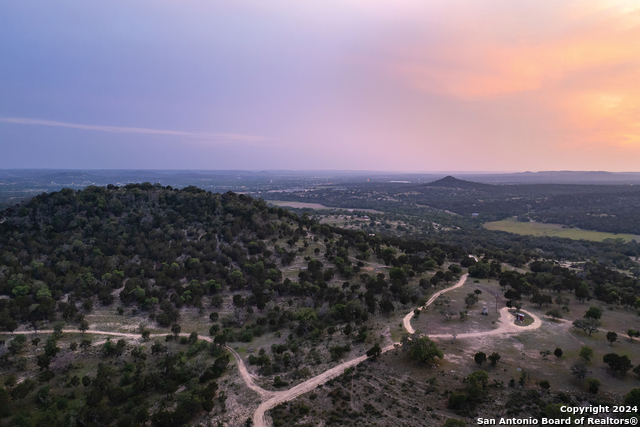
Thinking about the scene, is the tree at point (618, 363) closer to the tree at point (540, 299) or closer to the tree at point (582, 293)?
the tree at point (540, 299)

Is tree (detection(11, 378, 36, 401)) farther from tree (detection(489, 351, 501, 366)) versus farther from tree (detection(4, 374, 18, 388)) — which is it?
tree (detection(489, 351, 501, 366))

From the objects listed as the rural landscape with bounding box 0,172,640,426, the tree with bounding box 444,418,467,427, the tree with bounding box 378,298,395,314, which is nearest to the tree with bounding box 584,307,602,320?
the rural landscape with bounding box 0,172,640,426

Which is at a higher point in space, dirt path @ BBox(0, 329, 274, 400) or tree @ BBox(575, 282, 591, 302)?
tree @ BBox(575, 282, 591, 302)

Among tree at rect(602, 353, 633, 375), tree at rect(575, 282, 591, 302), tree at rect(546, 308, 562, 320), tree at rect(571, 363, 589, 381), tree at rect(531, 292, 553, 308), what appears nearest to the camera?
tree at rect(571, 363, 589, 381)

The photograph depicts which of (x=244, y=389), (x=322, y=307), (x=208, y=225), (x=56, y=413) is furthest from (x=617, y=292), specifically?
(x=208, y=225)

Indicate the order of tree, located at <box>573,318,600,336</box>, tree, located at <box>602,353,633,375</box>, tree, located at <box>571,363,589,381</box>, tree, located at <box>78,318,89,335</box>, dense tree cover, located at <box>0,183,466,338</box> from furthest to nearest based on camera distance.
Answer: dense tree cover, located at <box>0,183,466,338</box>, tree, located at <box>78,318,89,335</box>, tree, located at <box>573,318,600,336</box>, tree, located at <box>602,353,633,375</box>, tree, located at <box>571,363,589,381</box>

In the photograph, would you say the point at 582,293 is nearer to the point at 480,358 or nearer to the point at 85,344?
the point at 480,358

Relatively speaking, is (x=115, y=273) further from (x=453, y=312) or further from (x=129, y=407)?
(x=453, y=312)
